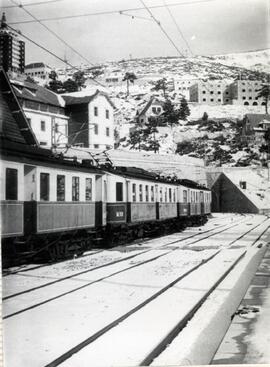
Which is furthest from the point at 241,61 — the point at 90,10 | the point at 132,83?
the point at 132,83

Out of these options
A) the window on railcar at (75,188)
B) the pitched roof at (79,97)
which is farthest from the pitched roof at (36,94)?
the window on railcar at (75,188)

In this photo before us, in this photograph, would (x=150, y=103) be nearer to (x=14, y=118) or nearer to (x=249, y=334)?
(x=14, y=118)

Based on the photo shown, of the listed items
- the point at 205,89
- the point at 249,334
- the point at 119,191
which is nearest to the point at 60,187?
the point at 119,191

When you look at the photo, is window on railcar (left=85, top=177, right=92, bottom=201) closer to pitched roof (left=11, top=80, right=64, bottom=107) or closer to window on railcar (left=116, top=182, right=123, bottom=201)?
window on railcar (left=116, top=182, right=123, bottom=201)

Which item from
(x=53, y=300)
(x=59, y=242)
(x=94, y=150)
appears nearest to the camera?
(x=53, y=300)

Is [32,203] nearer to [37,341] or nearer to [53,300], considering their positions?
[53,300]

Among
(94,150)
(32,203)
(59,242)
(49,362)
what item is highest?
(94,150)

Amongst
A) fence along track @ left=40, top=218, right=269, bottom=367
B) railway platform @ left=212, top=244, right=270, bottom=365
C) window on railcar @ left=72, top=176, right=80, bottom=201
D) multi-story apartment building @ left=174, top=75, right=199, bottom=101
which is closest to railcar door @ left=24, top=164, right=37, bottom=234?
window on railcar @ left=72, top=176, right=80, bottom=201
